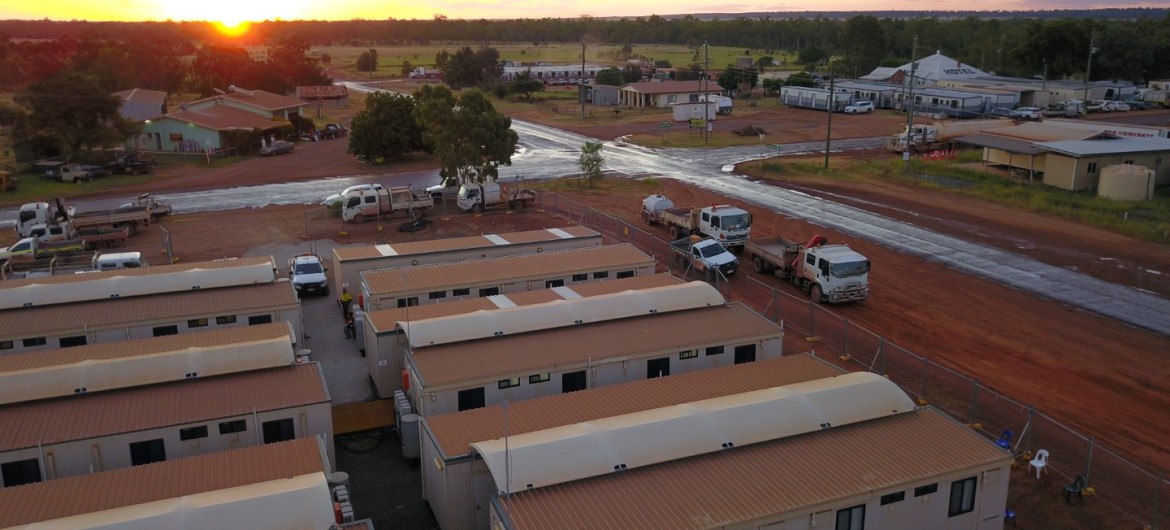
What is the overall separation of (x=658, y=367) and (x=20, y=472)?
14.9 meters

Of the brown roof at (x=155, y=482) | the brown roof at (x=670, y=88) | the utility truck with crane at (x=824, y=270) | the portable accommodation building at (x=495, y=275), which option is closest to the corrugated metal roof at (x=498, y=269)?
the portable accommodation building at (x=495, y=275)

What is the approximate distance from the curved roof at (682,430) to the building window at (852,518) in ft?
6.77

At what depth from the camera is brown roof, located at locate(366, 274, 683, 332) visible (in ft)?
82.5

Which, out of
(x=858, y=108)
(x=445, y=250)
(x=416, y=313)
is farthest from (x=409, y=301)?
(x=858, y=108)

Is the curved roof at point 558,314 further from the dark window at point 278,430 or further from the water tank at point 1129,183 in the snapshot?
the water tank at point 1129,183

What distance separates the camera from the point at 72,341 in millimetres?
25766

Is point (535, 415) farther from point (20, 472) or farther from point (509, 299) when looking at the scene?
point (20, 472)

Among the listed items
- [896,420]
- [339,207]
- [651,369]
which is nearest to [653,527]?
[896,420]

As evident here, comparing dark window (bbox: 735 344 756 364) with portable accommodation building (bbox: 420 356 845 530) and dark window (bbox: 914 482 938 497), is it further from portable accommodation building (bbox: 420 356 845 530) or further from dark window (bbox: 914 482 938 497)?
dark window (bbox: 914 482 938 497)

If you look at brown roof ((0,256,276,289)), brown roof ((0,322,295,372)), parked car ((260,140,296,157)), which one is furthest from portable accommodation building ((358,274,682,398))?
parked car ((260,140,296,157))

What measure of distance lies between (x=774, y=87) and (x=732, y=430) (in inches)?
4284

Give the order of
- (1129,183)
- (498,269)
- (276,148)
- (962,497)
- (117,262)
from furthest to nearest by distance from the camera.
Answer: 1. (276,148)
2. (1129,183)
3. (117,262)
4. (498,269)
5. (962,497)

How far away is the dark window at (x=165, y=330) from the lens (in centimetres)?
2652

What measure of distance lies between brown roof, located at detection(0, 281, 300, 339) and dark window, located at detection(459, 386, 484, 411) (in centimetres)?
955
